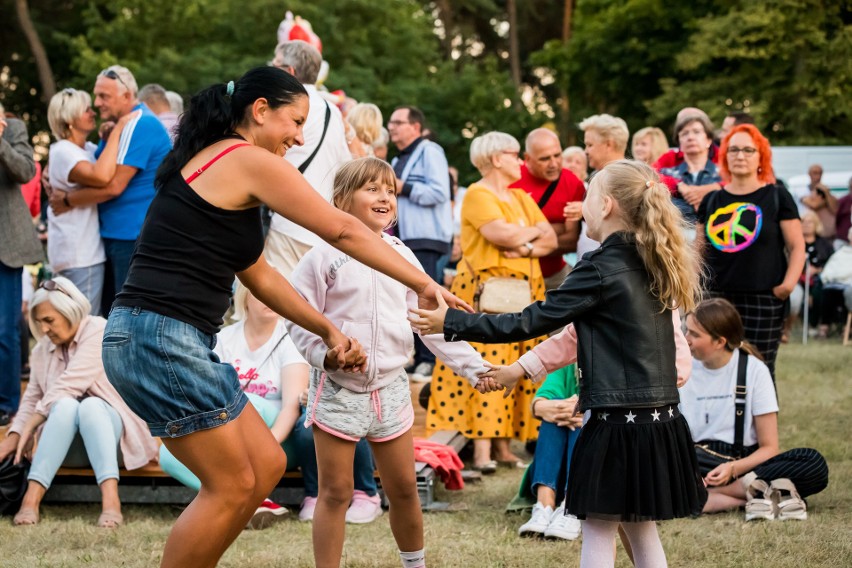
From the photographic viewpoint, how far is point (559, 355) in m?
3.87

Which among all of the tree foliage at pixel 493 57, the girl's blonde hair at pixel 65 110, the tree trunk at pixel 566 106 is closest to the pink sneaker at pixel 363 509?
the girl's blonde hair at pixel 65 110

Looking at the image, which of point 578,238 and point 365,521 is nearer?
point 365,521

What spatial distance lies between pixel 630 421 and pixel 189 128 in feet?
5.56

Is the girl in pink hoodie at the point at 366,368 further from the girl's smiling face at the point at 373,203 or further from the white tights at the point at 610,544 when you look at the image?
the white tights at the point at 610,544

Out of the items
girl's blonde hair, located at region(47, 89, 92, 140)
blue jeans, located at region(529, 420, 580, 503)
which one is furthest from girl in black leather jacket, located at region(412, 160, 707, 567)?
girl's blonde hair, located at region(47, 89, 92, 140)

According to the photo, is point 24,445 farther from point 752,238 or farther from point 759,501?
point 752,238

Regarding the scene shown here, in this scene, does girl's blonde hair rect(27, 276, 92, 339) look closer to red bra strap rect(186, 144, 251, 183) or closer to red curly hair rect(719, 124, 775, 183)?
red bra strap rect(186, 144, 251, 183)

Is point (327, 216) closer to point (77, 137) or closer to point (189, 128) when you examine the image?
point (189, 128)

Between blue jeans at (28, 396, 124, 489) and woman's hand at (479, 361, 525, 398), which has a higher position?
woman's hand at (479, 361, 525, 398)

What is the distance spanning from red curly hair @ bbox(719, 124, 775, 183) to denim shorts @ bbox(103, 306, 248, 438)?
4238 mm

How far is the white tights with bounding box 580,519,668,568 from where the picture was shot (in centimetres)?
362

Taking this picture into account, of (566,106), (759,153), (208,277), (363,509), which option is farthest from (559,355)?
(566,106)

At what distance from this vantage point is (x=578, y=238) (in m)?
6.79

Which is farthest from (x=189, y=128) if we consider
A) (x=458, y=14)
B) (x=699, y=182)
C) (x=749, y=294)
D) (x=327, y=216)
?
(x=458, y=14)
